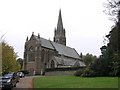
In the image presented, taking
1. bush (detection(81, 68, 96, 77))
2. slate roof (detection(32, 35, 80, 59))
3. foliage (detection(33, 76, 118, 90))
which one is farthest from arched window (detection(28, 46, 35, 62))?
foliage (detection(33, 76, 118, 90))

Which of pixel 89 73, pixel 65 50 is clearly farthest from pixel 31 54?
pixel 89 73

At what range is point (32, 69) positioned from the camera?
106000 mm

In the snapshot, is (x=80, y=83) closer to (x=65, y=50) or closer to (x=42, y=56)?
(x=42, y=56)

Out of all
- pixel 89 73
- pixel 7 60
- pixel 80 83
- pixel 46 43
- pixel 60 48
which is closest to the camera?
pixel 80 83

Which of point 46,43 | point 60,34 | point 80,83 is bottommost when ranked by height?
point 80,83

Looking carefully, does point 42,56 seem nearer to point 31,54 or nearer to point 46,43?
point 31,54

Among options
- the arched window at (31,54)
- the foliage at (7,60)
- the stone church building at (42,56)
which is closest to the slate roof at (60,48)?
the stone church building at (42,56)

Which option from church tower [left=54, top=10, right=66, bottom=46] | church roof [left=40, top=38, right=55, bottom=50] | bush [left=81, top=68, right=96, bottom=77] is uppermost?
church tower [left=54, top=10, right=66, bottom=46]

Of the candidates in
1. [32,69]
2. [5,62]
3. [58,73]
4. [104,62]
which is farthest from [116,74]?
[32,69]

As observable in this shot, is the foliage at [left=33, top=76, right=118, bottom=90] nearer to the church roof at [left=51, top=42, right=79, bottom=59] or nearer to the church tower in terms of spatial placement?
the church roof at [left=51, top=42, right=79, bottom=59]

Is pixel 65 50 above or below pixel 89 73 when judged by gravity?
above

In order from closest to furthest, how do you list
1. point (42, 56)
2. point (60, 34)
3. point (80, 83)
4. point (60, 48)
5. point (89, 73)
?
point (80, 83)
point (89, 73)
point (42, 56)
point (60, 48)
point (60, 34)

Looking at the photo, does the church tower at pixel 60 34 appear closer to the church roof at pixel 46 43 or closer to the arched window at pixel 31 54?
the church roof at pixel 46 43

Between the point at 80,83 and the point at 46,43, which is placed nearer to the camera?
the point at 80,83
